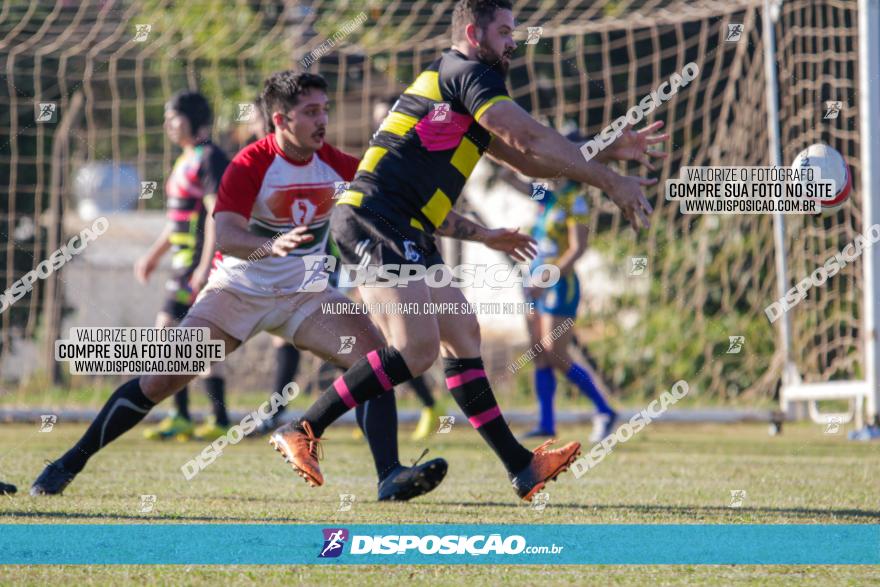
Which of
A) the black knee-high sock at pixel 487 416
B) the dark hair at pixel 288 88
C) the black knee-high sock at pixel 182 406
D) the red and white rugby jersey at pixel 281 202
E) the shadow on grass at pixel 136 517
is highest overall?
the dark hair at pixel 288 88

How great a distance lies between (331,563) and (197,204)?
5118 mm

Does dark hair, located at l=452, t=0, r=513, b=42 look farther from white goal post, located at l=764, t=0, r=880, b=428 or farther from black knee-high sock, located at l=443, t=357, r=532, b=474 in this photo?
white goal post, located at l=764, t=0, r=880, b=428

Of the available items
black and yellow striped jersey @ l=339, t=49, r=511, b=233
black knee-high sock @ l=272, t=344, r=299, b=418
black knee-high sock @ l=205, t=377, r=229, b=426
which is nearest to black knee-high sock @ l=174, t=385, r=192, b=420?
black knee-high sock @ l=205, t=377, r=229, b=426

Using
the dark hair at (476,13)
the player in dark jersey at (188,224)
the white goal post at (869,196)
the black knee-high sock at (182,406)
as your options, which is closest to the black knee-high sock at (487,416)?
the dark hair at (476,13)

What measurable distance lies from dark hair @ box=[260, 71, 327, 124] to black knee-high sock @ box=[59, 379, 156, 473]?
1391 millimetres

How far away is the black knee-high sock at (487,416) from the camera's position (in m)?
5.01

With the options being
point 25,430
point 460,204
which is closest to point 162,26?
point 460,204

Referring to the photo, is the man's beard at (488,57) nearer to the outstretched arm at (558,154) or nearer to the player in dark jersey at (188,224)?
the outstretched arm at (558,154)

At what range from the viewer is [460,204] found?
1093cm

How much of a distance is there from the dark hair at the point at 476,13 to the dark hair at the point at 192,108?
12.2ft

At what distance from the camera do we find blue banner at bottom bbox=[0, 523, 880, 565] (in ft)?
12.3

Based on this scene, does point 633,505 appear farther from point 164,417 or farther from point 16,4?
point 16,4

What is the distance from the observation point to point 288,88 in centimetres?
541

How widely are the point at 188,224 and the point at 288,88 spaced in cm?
333
